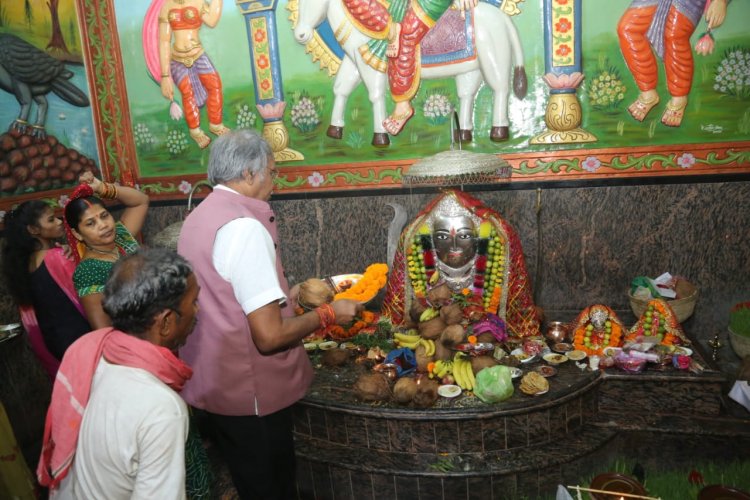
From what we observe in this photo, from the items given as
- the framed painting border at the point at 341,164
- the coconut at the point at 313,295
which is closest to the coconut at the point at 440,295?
the coconut at the point at 313,295

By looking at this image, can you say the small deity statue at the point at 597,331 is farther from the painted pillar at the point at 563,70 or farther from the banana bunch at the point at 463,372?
the painted pillar at the point at 563,70

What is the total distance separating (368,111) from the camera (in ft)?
Result: 17.0

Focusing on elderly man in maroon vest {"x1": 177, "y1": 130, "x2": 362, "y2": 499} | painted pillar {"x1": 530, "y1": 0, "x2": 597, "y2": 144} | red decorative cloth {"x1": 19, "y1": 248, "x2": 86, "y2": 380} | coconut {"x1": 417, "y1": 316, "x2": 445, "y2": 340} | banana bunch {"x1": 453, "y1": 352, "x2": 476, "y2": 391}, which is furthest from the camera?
painted pillar {"x1": 530, "y1": 0, "x2": 597, "y2": 144}

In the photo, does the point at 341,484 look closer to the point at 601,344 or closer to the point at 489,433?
the point at 489,433

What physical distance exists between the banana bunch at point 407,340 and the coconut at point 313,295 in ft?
2.06

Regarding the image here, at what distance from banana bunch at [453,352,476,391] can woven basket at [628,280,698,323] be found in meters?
1.67

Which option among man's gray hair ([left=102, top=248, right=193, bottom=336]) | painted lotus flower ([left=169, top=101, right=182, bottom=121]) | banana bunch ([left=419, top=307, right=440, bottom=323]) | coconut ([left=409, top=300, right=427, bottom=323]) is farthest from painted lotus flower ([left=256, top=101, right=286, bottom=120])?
man's gray hair ([left=102, top=248, right=193, bottom=336])

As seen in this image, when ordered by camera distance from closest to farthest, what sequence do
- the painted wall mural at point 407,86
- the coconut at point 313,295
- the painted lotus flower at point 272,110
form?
the coconut at point 313,295
the painted wall mural at point 407,86
the painted lotus flower at point 272,110

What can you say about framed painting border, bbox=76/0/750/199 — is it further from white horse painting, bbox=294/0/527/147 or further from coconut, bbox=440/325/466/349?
coconut, bbox=440/325/466/349

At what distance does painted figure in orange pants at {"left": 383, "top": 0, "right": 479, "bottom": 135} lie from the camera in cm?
479

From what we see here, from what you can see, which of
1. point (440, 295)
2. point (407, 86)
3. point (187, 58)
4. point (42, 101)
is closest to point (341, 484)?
point (440, 295)

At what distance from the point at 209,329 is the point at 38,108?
390 centimetres

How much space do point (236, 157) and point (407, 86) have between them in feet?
10.2

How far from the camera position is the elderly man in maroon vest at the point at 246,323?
6.94 feet
